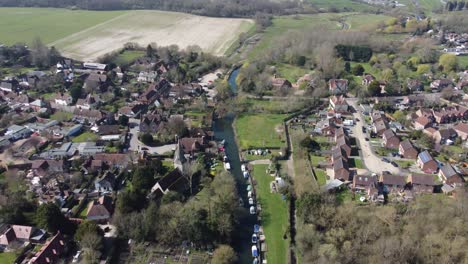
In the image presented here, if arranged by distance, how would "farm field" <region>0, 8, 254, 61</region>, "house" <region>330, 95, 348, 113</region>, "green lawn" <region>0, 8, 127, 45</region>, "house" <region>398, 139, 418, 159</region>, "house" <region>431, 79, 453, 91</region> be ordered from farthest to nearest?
"green lawn" <region>0, 8, 127, 45</region> → "farm field" <region>0, 8, 254, 61</region> → "house" <region>431, 79, 453, 91</region> → "house" <region>330, 95, 348, 113</region> → "house" <region>398, 139, 418, 159</region>

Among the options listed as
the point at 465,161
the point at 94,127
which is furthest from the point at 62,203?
the point at 465,161

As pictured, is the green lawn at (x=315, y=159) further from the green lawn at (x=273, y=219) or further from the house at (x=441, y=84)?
the house at (x=441, y=84)

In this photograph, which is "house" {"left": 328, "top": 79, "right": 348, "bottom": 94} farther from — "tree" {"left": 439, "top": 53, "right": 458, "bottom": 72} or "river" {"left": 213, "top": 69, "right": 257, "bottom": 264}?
"tree" {"left": 439, "top": 53, "right": 458, "bottom": 72}

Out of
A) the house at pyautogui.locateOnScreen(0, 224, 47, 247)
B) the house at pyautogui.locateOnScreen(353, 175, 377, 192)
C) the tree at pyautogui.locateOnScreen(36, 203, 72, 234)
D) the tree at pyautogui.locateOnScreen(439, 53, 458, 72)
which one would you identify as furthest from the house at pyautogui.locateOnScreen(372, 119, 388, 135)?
the house at pyautogui.locateOnScreen(0, 224, 47, 247)

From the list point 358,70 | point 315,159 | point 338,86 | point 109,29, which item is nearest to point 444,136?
point 315,159

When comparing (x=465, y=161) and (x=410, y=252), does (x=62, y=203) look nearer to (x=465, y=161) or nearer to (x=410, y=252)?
(x=410, y=252)

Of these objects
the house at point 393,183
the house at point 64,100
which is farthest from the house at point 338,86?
the house at point 64,100
